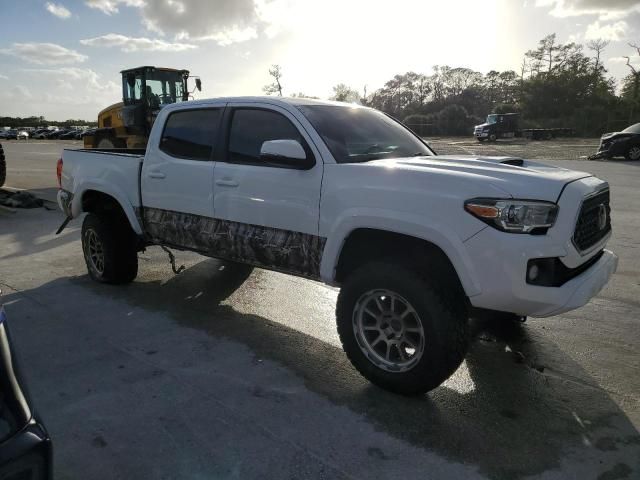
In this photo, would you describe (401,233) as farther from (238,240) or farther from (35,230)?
(35,230)

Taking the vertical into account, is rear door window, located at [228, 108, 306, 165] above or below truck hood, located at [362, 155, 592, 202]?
above

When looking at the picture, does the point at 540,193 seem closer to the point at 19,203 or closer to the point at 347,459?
the point at 347,459

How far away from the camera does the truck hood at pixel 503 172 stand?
2777 millimetres

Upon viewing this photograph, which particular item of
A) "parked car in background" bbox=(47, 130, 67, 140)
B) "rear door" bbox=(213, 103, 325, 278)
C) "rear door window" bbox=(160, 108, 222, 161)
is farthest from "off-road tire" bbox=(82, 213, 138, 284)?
"parked car in background" bbox=(47, 130, 67, 140)

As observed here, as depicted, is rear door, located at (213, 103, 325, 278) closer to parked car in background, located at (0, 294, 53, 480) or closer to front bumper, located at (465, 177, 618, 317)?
front bumper, located at (465, 177, 618, 317)

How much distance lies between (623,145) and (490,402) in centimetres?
2142

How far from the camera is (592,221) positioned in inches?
123

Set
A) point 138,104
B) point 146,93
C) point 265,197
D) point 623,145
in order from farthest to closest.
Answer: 1. point 623,145
2. point 146,93
3. point 138,104
4. point 265,197

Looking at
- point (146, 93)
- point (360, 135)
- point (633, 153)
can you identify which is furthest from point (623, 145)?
point (360, 135)

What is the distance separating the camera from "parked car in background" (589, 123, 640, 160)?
2062 centimetres

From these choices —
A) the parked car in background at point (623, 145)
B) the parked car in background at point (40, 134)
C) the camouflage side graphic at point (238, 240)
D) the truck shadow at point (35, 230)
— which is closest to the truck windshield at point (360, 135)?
the camouflage side graphic at point (238, 240)

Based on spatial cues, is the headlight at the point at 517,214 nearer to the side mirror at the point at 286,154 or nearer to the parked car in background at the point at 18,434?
the side mirror at the point at 286,154

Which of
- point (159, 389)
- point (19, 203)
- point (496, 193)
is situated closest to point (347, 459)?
point (159, 389)

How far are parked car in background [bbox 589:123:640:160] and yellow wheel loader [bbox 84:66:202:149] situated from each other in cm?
1654
